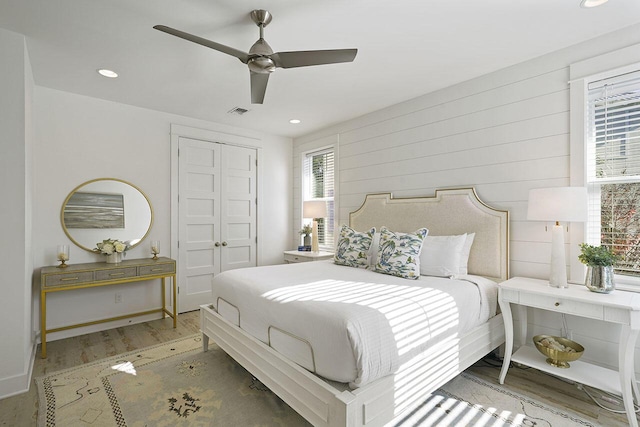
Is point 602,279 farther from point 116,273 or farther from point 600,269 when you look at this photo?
point 116,273

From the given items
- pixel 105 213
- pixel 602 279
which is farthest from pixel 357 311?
pixel 105 213

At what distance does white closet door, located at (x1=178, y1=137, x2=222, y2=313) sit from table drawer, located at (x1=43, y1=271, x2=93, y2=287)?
1.15m

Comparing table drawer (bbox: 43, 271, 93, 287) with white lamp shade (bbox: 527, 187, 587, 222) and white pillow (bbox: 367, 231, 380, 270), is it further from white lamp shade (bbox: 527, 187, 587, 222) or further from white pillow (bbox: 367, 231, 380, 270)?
white lamp shade (bbox: 527, 187, 587, 222)

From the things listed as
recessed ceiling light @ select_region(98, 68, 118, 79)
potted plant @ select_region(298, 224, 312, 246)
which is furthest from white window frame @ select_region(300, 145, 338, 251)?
recessed ceiling light @ select_region(98, 68, 118, 79)

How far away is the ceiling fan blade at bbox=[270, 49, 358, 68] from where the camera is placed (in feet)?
6.67

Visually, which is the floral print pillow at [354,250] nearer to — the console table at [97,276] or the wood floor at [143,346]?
the wood floor at [143,346]

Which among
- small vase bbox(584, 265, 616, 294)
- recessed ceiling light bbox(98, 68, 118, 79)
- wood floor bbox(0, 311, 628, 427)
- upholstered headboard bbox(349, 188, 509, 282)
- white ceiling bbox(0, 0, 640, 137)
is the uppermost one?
white ceiling bbox(0, 0, 640, 137)

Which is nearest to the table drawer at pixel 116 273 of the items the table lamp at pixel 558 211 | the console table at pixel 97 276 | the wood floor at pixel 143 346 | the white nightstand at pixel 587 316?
the console table at pixel 97 276

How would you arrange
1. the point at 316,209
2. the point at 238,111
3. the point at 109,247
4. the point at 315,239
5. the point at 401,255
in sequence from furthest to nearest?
the point at 315,239 < the point at 316,209 < the point at 238,111 < the point at 109,247 < the point at 401,255

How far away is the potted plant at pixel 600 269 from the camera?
2.12 m

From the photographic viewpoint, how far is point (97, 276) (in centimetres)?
330

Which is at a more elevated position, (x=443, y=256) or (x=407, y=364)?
(x=443, y=256)

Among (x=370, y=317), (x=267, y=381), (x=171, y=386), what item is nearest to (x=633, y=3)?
(x=370, y=317)

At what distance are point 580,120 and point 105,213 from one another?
479 cm
